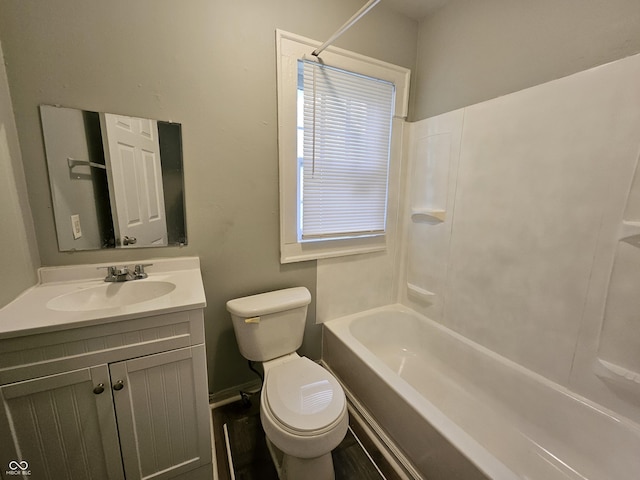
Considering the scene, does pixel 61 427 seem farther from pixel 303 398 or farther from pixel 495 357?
pixel 495 357

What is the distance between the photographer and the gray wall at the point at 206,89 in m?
1.05

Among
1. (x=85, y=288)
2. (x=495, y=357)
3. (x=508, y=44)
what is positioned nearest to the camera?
(x=85, y=288)

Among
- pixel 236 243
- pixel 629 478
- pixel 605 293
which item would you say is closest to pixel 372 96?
pixel 236 243

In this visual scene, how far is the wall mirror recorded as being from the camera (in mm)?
1124

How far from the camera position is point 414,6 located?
66.0 inches

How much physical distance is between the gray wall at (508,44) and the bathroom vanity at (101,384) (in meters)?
1.88

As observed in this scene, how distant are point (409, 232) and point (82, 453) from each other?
2082 millimetres

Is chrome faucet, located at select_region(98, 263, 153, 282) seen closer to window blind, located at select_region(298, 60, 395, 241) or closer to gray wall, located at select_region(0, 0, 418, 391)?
gray wall, located at select_region(0, 0, 418, 391)

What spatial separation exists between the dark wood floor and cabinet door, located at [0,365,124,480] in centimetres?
52

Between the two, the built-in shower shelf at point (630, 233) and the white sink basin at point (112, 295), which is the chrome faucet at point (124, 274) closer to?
the white sink basin at point (112, 295)

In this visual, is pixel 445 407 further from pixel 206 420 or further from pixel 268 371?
pixel 206 420

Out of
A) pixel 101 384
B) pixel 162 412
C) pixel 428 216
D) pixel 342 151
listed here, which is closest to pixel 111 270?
pixel 101 384

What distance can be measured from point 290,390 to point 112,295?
0.93 meters

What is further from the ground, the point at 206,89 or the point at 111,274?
the point at 206,89
